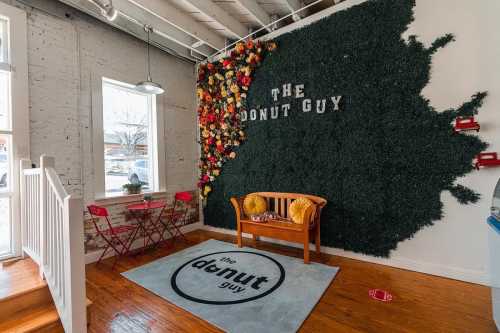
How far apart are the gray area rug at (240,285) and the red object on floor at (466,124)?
206cm

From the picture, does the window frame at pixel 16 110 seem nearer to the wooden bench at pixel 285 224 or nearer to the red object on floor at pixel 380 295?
the wooden bench at pixel 285 224

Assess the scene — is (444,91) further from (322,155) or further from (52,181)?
(52,181)

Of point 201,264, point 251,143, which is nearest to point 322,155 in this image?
point 251,143

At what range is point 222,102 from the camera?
430cm

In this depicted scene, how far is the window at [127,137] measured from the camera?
3.55 m

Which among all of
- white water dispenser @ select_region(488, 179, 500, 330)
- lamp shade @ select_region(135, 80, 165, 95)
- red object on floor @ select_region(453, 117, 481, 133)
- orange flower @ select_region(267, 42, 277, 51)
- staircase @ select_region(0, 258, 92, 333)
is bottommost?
staircase @ select_region(0, 258, 92, 333)

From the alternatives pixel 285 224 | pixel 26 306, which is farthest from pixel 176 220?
pixel 26 306

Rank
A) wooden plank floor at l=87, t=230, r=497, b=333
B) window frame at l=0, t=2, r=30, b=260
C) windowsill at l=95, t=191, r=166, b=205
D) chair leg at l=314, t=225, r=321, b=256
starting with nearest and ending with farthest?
wooden plank floor at l=87, t=230, r=497, b=333 < window frame at l=0, t=2, r=30, b=260 < chair leg at l=314, t=225, r=321, b=256 < windowsill at l=95, t=191, r=166, b=205

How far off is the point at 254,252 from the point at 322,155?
5.65 feet

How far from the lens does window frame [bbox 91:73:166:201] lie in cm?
329

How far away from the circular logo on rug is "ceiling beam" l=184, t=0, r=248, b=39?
3.39 meters

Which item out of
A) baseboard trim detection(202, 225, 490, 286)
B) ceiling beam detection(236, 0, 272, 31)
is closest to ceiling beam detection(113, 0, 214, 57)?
ceiling beam detection(236, 0, 272, 31)

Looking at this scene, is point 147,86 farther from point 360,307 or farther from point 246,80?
point 360,307

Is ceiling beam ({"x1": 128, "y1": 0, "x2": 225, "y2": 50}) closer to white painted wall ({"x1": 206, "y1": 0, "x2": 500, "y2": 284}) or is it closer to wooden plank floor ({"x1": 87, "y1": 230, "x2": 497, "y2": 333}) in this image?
white painted wall ({"x1": 206, "y1": 0, "x2": 500, "y2": 284})
